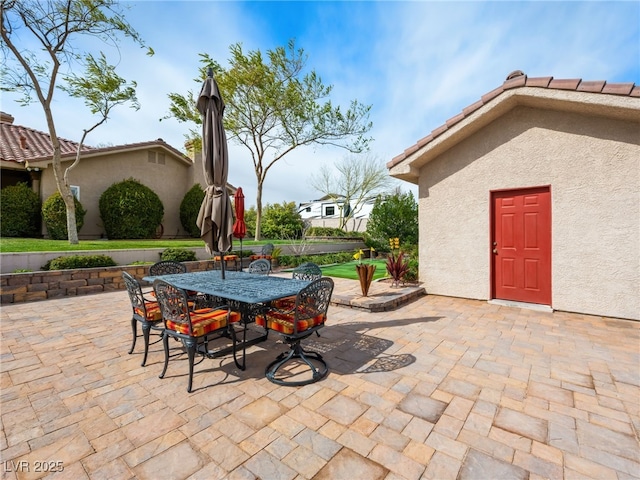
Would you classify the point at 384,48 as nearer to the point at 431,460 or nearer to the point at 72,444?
the point at 431,460

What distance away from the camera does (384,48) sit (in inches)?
314

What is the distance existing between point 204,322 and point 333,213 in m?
30.0

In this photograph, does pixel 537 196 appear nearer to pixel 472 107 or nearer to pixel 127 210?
pixel 472 107

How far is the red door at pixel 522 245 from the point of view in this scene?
591 cm

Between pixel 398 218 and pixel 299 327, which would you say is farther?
pixel 398 218

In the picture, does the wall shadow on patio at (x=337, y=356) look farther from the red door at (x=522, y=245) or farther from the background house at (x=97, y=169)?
the background house at (x=97, y=169)

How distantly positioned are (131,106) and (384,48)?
1030 cm

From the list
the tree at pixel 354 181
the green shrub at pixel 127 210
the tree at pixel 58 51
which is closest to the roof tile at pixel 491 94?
the tree at pixel 58 51

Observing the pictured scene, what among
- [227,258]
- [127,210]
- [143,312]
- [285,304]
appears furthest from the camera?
[127,210]

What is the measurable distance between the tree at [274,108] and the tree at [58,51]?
4.09m

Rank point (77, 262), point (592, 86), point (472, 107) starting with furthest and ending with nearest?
point (77, 262)
point (472, 107)
point (592, 86)

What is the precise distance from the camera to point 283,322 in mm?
3258

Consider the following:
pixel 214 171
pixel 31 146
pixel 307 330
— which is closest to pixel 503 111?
pixel 214 171

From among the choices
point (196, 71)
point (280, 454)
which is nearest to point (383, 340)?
point (280, 454)
